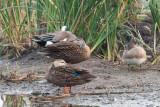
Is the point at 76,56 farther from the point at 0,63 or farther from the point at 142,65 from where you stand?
the point at 0,63

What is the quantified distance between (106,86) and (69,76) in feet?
2.44

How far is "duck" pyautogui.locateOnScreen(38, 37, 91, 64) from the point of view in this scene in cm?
610

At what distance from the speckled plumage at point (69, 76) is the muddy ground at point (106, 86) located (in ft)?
0.65

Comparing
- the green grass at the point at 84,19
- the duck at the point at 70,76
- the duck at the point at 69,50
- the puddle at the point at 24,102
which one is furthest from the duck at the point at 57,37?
the puddle at the point at 24,102

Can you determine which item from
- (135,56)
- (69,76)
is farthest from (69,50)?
(135,56)

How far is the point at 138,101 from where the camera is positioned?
459 centimetres

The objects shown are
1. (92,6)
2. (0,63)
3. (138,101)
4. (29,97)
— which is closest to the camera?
(138,101)

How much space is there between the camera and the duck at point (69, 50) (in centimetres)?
610

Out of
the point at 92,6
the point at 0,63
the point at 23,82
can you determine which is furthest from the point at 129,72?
the point at 0,63

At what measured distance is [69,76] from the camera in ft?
16.4

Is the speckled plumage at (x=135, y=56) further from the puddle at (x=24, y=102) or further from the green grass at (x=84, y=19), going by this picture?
the puddle at (x=24, y=102)

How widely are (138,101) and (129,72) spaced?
1.90m

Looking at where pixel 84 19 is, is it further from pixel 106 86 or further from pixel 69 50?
pixel 106 86

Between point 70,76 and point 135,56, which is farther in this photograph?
point 135,56
